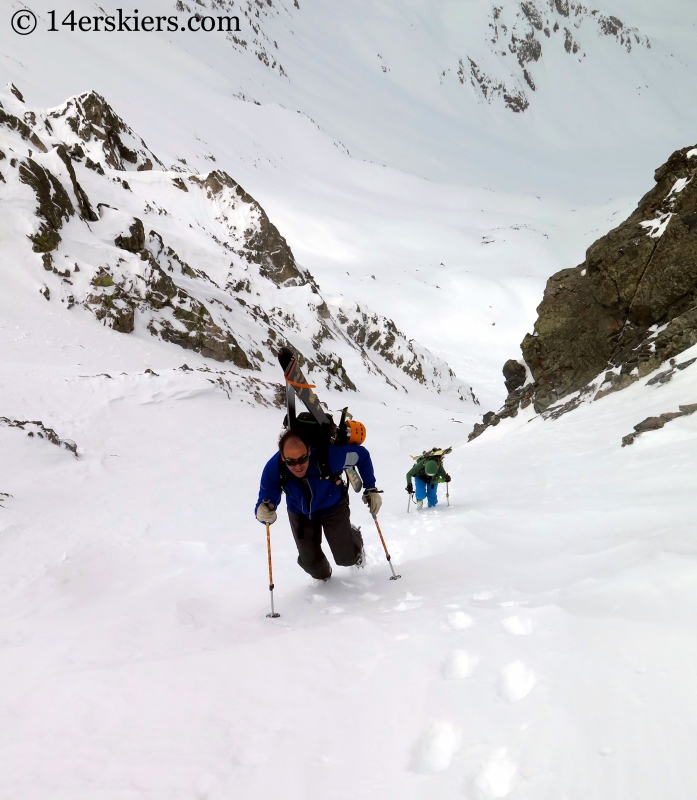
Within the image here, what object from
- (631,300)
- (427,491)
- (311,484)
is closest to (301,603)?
(311,484)

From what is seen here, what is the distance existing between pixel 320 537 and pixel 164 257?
1037 inches

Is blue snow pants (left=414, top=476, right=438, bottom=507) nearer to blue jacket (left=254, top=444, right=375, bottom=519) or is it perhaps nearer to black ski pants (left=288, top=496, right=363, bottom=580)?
black ski pants (left=288, top=496, right=363, bottom=580)

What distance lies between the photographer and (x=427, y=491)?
26.3 ft

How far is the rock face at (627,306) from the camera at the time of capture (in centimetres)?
1154

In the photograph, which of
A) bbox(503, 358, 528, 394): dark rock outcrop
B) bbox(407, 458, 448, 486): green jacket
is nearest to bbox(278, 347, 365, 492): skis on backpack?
bbox(407, 458, 448, 486): green jacket

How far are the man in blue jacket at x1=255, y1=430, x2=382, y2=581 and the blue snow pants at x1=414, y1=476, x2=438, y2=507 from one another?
3.39 metres

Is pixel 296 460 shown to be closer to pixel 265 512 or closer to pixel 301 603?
pixel 265 512

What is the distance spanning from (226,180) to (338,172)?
66.5 metres

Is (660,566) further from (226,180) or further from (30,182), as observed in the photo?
(226,180)

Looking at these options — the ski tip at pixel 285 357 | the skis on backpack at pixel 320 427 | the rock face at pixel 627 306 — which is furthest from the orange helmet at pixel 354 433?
the rock face at pixel 627 306

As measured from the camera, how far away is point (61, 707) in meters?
2.50

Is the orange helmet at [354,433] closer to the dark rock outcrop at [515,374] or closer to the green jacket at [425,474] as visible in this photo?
the green jacket at [425,474]

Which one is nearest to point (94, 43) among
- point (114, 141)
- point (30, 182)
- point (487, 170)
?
point (114, 141)

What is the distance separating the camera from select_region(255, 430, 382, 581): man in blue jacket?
415 cm
